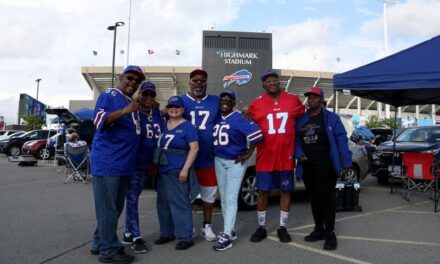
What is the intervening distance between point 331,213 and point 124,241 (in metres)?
2.47

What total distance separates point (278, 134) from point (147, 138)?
5.03 feet

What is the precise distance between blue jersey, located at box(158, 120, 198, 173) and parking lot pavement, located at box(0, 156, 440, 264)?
3.11ft

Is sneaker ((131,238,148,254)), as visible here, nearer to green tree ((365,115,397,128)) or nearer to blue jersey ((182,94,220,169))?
blue jersey ((182,94,220,169))

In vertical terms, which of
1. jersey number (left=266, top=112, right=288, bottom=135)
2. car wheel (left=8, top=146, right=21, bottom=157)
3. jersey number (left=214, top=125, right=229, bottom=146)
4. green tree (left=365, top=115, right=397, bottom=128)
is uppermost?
green tree (left=365, top=115, right=397, bottom=128)

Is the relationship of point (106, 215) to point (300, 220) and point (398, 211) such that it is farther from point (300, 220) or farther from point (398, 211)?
point (398, 211)

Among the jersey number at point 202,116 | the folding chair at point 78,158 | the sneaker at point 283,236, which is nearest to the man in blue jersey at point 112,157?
the jersey number at point 202,116

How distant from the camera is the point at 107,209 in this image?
4.34m

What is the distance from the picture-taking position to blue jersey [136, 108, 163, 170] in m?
4.84

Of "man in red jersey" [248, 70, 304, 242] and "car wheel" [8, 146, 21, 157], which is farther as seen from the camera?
"car wheel" [8, 146, 21, 157]

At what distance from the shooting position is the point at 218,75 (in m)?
39.9

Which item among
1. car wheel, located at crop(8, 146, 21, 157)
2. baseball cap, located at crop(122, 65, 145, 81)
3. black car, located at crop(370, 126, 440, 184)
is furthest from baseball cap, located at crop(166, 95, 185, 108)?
car wheel, located at crop(8, 146, 21, 157)

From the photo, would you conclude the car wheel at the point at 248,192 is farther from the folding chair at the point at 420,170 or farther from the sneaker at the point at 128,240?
the folding chair at the point at 420,170

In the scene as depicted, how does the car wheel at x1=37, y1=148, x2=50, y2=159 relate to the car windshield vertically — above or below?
below

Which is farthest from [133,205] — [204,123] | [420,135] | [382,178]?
[420,135]
